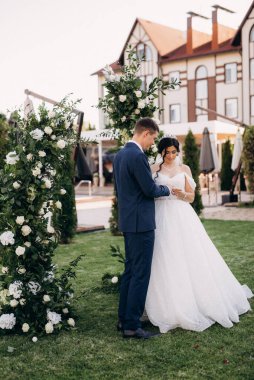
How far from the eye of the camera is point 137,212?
5.15 metres

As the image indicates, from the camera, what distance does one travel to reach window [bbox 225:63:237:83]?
125 ft

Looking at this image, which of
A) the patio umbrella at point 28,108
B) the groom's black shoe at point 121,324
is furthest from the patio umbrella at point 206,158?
the groom's black shoe at point 121,324

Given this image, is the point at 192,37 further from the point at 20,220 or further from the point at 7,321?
the point at 7,321

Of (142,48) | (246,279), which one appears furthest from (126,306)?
(142,48)

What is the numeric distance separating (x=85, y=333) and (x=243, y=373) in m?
1.78

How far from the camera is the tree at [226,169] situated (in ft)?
88.9

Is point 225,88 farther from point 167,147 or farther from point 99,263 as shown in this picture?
point 167,147

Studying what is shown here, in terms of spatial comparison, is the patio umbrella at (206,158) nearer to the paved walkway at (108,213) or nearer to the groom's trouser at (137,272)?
the paved walkway at (108,213)

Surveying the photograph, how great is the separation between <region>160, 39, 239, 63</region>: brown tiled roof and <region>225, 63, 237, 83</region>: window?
1111 mm

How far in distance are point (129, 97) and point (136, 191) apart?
193 centimetres

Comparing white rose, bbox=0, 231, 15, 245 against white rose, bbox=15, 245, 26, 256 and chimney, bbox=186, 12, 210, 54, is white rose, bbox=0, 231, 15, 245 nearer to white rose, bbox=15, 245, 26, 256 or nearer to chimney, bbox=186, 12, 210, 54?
white rose, bbox=15, 245, 26, 256

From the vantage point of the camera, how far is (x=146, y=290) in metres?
5.32

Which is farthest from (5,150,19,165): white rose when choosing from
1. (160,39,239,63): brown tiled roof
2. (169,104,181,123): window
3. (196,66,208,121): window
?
(169,104,181,123): window

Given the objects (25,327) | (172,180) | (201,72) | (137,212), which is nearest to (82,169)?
(172,180)
